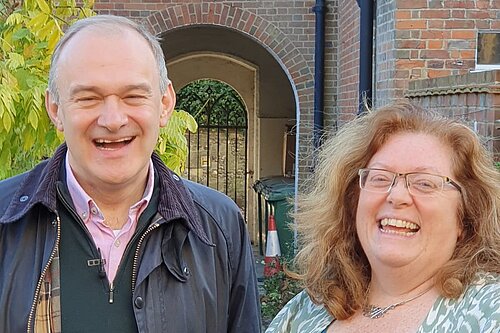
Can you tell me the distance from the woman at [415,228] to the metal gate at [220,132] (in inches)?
435

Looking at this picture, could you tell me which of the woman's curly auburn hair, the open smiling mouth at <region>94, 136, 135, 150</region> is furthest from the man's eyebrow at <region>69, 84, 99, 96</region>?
the woman's curly auburn hair

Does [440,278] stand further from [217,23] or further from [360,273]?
[217,23]

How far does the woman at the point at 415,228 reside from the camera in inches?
79.7

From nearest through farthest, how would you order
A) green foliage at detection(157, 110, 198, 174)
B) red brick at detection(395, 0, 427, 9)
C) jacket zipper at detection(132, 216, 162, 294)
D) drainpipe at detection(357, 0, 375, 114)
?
1. jacket zipper at detection(132, 216, 162, 294)
2. green foliage at detection(157, 110, 198, 174)
3. red brick at detection(395, 0, 427, 9)
4. drainpipe at detection(357, 0, 375, 114)

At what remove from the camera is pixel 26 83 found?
331cm

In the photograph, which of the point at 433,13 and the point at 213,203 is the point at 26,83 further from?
the point at 433,13

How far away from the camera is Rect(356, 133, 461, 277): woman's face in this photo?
2031mm

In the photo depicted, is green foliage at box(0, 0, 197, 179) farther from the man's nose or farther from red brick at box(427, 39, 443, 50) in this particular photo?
red brick at box(427, 39, 443, 50)

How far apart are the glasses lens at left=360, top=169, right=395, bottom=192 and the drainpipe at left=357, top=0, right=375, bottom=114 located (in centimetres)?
472

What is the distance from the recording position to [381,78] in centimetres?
639

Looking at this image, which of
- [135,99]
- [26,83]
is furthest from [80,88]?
[26,83]

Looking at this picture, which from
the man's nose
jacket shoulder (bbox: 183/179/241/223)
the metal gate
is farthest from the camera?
the metal gate

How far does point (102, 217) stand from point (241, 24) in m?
6.97

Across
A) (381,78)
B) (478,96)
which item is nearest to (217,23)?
(381,78)
